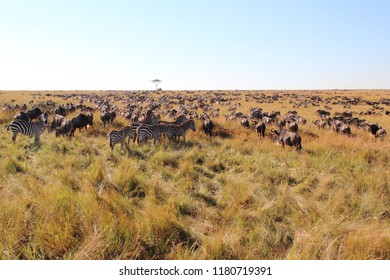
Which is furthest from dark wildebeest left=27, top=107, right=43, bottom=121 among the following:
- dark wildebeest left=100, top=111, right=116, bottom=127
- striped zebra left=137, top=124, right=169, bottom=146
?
striped zebra left=137, top=124, right=169, bottom=146

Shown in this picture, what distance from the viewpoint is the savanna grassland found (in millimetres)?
4234

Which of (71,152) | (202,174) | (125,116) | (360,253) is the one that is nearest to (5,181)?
(71,152)

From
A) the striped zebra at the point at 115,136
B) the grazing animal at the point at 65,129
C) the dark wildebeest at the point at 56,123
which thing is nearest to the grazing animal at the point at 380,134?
the striped zebra at the point at 115,136

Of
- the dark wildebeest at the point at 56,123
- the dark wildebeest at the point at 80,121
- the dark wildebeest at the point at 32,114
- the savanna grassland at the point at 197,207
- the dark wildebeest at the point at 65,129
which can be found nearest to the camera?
the savanna grassland at the point at 197,207

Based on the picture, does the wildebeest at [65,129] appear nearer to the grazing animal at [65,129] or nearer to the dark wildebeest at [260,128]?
the grazing animal at [65,129]

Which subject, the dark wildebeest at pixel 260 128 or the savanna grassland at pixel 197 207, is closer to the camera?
the savanna grassland at pixel 197 207

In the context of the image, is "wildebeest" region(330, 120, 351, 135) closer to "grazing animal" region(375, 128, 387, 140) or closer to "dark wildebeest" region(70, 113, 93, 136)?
"grazing animal" region(375, 128, 387, 140)

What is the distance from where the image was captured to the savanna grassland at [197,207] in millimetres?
4234

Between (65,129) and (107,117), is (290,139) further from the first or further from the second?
(107,117)

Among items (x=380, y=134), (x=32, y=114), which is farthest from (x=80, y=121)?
(x=380, y=134)

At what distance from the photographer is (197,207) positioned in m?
6.05

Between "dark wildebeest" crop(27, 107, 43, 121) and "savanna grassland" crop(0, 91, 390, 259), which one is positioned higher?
"dark wildebeest" crop(27, 107, 43, 121)

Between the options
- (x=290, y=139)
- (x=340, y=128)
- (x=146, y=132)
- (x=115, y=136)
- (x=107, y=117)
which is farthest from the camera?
(x=107, y=117)
